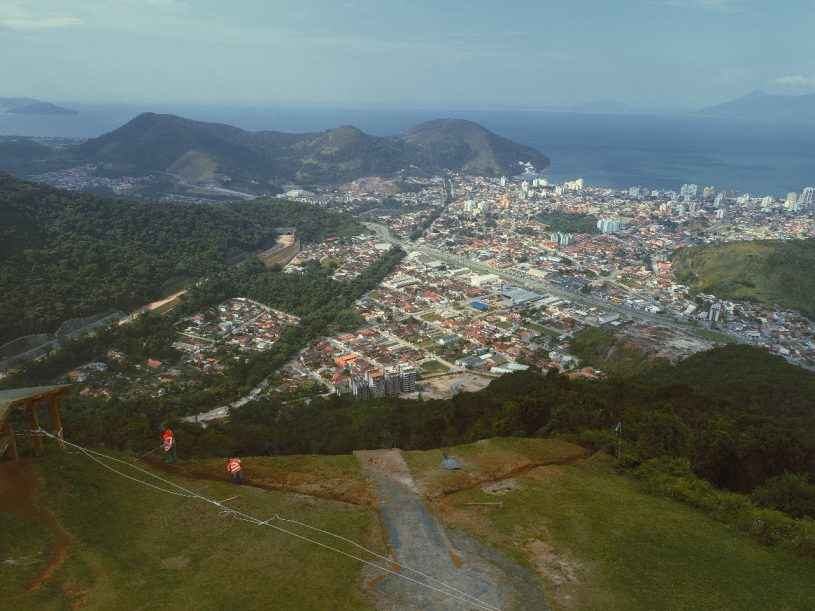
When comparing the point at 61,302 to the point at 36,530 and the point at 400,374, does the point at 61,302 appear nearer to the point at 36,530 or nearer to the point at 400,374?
the point at 400,374

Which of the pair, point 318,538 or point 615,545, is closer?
point 318,538

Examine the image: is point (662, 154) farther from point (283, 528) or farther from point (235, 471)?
point (283, 528)

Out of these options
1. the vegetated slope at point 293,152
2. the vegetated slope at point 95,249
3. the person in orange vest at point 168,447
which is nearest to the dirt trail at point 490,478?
the person in orange vest at point 168,447

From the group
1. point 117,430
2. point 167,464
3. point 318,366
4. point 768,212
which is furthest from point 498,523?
point 768,212

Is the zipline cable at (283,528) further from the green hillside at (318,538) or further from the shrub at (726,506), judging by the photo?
the shrub at (726,506)

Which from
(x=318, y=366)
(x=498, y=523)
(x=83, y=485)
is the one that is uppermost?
(x=83, y=485)

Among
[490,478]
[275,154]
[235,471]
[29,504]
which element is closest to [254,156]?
[275,154]

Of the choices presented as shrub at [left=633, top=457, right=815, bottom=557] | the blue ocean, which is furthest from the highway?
the blue ocean
